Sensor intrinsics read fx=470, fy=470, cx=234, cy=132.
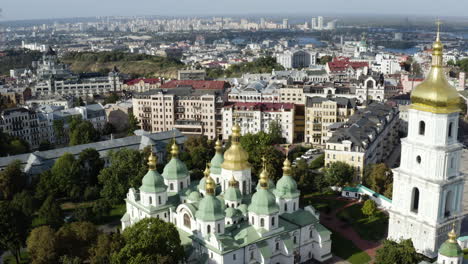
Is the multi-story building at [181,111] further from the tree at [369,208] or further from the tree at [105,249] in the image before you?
the tree at [105,249]

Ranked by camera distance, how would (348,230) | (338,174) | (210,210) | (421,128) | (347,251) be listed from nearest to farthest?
(210,210), (421,128), (347,251), (348,230), (338,174)

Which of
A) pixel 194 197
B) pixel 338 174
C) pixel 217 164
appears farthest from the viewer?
pixel 338 174

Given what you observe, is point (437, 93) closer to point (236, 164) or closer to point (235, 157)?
point (235, 157)

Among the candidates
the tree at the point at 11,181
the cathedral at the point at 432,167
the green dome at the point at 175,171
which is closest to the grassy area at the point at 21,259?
the tree at the point at 11,181

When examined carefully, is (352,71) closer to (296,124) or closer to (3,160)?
(296,124)

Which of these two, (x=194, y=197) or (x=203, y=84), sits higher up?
(x=203, y=84)

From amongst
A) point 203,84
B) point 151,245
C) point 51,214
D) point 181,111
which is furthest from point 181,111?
point 151,245
